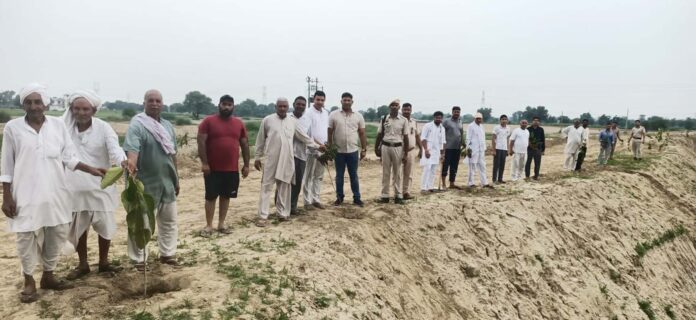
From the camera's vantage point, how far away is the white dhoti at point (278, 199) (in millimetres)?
5898

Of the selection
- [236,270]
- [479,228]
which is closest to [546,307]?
[479,228]

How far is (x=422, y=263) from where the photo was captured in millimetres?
6086

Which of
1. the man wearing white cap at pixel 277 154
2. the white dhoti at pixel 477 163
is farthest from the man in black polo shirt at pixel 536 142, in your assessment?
the man wearing white cap at pixel 277 154

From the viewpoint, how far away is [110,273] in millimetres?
4172

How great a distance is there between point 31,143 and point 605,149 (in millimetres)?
15315

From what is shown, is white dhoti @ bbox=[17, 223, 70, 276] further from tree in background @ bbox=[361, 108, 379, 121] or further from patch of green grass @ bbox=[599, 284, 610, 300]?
tree in background @ bbox=[361, 108, 379, 121]

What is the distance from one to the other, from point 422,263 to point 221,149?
3024 millimetres

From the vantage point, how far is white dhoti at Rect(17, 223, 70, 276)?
11.4 feet

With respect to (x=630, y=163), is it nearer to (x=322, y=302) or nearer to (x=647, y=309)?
(x=647, y=309)

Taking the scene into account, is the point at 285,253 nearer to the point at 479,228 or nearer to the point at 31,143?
the point at 31,143

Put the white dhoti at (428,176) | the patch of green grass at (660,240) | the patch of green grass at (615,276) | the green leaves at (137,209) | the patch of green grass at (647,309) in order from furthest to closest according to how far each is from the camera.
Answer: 1. the patch of green grass at (660,240)
2. the white dhoti at (428,176)
3. the patch of green grass at (615,276)
4. the patch of green grass at (647,309)
5. the green leaves at (137,209)

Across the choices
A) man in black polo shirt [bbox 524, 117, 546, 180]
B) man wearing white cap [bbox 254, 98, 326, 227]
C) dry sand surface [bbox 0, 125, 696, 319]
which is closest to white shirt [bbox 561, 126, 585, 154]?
dry sand surface [bbox 0, 125, 696, 319]

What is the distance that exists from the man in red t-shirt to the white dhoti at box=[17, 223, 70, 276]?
1681 mm

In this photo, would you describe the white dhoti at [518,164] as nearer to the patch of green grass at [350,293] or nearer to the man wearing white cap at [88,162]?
the patch of green grass at [350,293]
